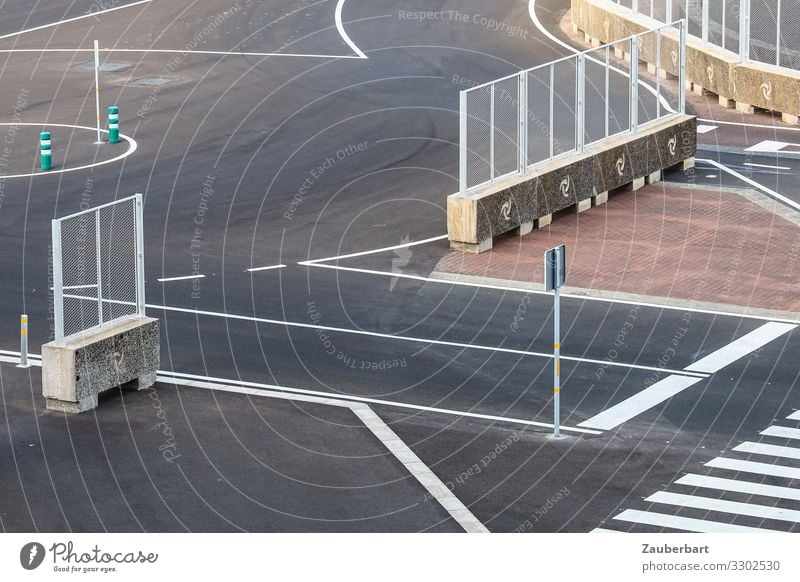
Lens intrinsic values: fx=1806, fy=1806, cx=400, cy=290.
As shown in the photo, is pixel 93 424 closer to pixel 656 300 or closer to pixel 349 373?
pixel 349 373

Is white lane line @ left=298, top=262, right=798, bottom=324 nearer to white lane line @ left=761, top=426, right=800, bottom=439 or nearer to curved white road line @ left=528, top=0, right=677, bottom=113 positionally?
white lane line @ left=761, top=426, right=800, bottom=439

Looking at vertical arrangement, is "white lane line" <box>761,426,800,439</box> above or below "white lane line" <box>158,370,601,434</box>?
above

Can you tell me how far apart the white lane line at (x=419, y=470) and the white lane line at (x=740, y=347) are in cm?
535

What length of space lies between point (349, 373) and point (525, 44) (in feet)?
91.8

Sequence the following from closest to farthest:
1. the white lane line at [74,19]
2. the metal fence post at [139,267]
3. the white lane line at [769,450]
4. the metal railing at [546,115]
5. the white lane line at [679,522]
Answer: the white lane line at [679,522]
the white lane line at [769,450]
the metal fence post at [139,267]
the metal railing at [546,115]
the white lane line at [74,19]

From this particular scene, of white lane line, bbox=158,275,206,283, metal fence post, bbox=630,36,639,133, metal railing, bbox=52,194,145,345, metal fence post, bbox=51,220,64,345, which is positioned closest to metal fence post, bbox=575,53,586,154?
metal fence post, bbox=630,36,639,133

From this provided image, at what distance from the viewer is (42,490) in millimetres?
22578

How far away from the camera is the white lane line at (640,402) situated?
25.4m

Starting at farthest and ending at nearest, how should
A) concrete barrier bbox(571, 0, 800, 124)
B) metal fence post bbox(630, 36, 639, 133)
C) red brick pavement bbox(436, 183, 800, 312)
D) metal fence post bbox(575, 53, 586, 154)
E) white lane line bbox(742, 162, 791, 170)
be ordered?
concrete barrier bbox(571, 0, 800, 124), white lane line bbox(742, 162, 791, 170), metal fence post bbox(630, 36, 639, 133), metal fence post bbox(575, 53, 586, 154), red brick pavement bbox(436, 183, 800, 312)

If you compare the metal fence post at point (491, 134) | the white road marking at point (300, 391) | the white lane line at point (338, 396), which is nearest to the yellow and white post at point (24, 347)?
the white road marking at point (300, 391)

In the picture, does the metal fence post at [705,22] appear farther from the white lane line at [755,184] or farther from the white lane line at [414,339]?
the white lane line at [414,339]

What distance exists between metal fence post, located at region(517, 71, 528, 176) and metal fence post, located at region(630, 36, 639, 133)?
14.0 feet

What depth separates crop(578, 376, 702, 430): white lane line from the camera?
83.4 ft
